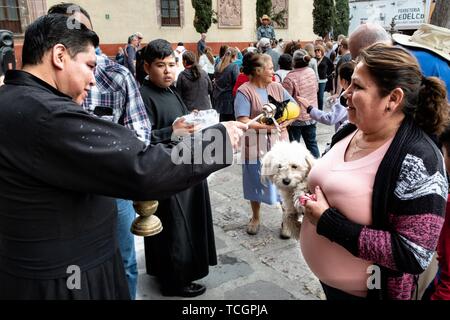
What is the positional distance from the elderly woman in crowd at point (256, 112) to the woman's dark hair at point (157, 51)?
1101 millimetres

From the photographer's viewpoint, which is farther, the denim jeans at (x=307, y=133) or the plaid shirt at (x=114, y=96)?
the denim jeans at (x=307, y=133)

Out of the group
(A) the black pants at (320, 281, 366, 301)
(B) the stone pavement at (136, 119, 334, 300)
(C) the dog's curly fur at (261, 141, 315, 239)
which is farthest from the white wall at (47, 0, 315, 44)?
(A) the black pants at (320, 281, 366, 301)

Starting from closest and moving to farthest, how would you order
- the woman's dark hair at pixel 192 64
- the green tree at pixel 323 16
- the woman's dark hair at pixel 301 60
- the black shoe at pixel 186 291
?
1. the black shoe at pixel 186 291
2. the woman's dark hair at pixel 301 60
3. the woman's dark hair at pixel 192 64
4. the green tree at pixel 323 16

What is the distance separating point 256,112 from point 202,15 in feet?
57.1

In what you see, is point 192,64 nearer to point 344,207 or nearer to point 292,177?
point 292,177

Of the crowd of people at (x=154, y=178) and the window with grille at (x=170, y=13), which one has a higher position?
the window with grille at (x=170, y=13)

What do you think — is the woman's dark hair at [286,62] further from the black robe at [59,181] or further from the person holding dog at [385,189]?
the black robe at [59,181]

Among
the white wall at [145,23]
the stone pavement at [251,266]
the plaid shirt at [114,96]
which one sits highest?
the white wall at [145,23]

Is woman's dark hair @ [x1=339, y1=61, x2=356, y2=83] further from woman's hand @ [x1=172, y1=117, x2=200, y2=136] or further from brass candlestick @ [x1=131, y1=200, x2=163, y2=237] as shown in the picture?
brass candlestick @ [x1=131, y1=200, x2=163, y2=237]

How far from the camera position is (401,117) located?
1.64m

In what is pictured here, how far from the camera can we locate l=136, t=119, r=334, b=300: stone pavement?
3131mm

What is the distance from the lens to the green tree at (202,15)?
64.8ft

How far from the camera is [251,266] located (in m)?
3.50

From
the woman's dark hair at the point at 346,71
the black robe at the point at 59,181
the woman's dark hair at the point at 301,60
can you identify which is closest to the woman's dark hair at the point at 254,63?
the woman's dark hair at the point at 346,71
